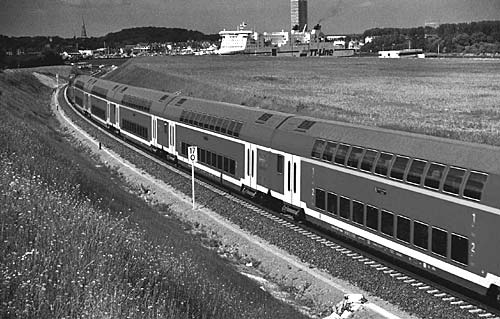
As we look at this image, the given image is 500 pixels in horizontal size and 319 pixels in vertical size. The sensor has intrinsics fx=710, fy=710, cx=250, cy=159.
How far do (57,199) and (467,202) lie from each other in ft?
28.9

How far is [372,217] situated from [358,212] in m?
0.75

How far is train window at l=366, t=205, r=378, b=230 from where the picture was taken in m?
19.3

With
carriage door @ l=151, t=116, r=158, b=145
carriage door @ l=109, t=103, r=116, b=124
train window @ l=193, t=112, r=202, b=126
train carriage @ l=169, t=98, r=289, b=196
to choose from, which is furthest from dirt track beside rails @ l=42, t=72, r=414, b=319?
carriage door @ l=109, t=103, r=116, b=124

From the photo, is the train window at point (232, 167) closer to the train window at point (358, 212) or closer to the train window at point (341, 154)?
the train window at point (341, 154)

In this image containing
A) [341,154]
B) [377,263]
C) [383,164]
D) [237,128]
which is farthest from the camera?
[237,128]

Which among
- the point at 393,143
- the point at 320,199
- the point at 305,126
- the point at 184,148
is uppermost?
the point at 393,143

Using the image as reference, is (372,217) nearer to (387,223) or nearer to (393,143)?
(387,223)

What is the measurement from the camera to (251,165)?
2775 cm

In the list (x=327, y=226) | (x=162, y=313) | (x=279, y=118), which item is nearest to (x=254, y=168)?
(x=279, y=118)

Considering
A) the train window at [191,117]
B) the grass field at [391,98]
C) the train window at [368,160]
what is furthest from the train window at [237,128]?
the grass field at [391,98]

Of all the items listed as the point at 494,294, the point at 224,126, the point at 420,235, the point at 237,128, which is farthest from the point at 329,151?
the point at 224,126

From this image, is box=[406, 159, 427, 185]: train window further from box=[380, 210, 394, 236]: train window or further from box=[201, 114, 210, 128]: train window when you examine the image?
box=[201, 114, 210, 128]: train window

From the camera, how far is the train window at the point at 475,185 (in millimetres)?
15352

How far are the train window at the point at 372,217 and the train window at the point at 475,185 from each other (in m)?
3.82
